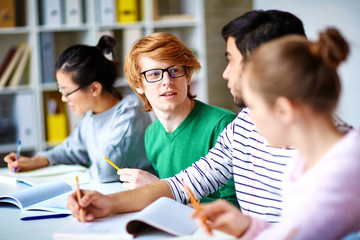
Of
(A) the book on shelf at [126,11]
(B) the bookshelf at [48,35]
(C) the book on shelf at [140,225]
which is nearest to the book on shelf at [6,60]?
(B) the bookshelf at [48,35]

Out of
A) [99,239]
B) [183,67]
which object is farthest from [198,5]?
[99,239]

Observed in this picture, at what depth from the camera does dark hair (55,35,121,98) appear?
2.19 meters

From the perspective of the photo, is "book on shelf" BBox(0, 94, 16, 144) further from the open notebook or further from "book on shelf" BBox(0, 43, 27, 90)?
the open notebook

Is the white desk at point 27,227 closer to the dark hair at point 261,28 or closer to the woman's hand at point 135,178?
the woman's hand at point 135,178

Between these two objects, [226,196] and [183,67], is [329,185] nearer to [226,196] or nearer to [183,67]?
[226,196]

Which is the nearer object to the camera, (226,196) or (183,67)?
(226,196)

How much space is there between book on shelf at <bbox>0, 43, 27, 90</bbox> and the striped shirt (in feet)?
7.71

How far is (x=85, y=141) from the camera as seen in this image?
234cm

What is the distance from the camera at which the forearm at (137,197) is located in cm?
121

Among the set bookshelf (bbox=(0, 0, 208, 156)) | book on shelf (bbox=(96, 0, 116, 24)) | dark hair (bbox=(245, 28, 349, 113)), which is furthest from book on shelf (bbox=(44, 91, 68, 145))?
dark hair (bbox=(245, 28, 349, 113))

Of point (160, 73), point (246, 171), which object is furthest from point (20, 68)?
point (246, 171)

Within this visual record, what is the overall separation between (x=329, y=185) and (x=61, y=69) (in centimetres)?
176

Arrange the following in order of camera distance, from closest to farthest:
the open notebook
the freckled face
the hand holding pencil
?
the hand holding pencil, the freckled face, the open notebook

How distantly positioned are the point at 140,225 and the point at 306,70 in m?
0.58
